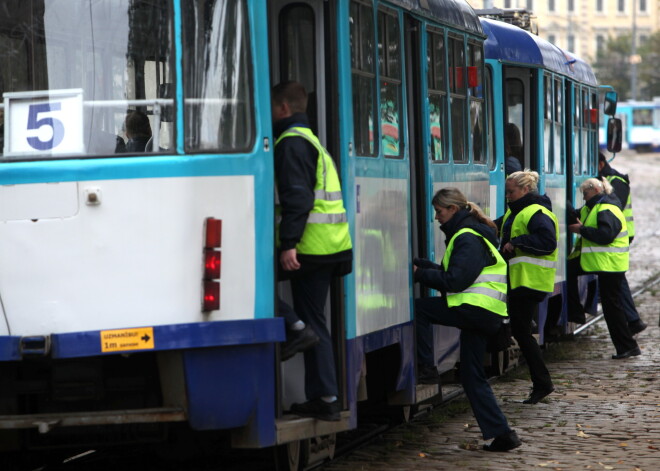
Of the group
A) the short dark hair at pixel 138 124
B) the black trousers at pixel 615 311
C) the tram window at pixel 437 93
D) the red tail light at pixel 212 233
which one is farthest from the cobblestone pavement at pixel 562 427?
the short dark hair at pixel 138 124

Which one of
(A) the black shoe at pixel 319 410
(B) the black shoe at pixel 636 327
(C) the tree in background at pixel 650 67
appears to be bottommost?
(B) the black shoe at pixel 636 327

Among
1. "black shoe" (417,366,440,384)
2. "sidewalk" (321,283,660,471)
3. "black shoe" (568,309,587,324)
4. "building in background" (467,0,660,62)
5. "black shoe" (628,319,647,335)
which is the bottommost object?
"sidewalk" (321,283,660,471)

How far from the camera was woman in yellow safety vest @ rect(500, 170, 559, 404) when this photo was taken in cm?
1184

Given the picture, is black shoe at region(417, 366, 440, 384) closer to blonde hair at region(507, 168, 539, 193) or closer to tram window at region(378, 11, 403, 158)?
tram window at region(378, 11, 403, 158)

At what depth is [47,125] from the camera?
721cm

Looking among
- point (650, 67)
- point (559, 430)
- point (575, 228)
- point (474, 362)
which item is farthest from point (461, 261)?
point (650, 67)

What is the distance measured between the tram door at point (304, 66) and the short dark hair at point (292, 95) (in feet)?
1.09

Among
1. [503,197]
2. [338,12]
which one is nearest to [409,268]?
[338,12]

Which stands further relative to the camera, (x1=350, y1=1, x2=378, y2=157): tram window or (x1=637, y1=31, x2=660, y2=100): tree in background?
(x1=637, y1=31, x2=660, y2=100): tree in background

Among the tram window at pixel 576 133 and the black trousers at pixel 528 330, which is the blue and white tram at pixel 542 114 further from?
the black trousers at pixel 528 330

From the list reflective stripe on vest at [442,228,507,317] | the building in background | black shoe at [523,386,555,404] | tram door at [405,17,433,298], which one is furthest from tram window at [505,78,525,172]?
the building in background

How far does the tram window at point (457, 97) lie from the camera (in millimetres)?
10805

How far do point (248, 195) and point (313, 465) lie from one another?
7.09 feet

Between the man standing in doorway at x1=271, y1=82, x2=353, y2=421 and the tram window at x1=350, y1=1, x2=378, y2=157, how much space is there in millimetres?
694
